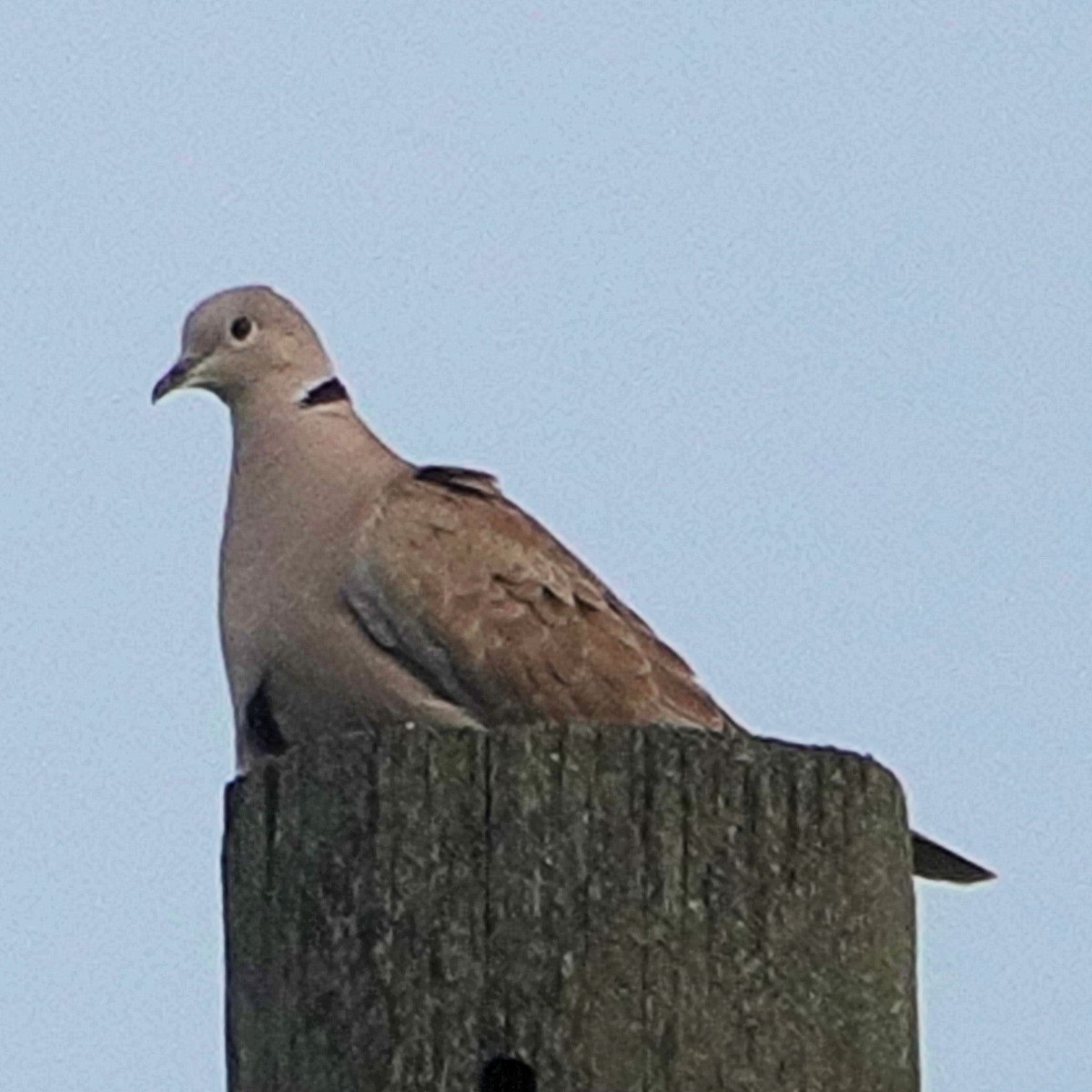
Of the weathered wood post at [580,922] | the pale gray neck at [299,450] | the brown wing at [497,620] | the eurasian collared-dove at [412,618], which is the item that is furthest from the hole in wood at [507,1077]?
the pale gray neck at [299,450]

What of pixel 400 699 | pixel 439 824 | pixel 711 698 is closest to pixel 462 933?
pixel 439 824

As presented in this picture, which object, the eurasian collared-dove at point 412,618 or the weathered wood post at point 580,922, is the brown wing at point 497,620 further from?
the weathered wood post at point 580,922

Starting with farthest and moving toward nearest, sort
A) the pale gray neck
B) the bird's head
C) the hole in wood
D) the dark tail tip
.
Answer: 1. the bird's head
2. the pale gray neck
3. the dark tail tip
4. the hole in wood

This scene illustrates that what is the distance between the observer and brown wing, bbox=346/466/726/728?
6238 mm

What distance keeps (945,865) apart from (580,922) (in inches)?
106

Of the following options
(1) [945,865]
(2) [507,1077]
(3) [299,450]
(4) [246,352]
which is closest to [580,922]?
(2) [507,1077]

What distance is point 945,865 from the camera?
596 cm

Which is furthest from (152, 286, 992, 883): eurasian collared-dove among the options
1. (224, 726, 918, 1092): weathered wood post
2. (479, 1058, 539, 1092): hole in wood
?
(479, 1058, 539, 1092): hole in wood

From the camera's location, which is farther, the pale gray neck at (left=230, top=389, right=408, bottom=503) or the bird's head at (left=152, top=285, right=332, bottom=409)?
the bird's head at (left=152, top=285, right=332, bottom=409)

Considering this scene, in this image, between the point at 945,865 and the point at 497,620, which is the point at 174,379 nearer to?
the point at 497,620

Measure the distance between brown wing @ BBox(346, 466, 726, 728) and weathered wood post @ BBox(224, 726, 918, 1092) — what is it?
103 inches

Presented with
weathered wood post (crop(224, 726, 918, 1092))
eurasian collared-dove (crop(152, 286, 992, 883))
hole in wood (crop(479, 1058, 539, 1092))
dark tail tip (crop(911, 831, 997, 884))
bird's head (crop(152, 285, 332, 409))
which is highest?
bird's head (crop(152, 285, 332, 409))

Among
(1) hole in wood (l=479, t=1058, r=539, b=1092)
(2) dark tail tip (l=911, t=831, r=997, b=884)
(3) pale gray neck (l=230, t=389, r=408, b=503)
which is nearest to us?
(1) hole in wood (l=479, t=1058, r=539, b=1092)

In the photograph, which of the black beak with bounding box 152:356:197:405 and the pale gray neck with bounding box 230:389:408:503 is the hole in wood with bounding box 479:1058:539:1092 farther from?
the black beak with bounding box 152:356:197:405
